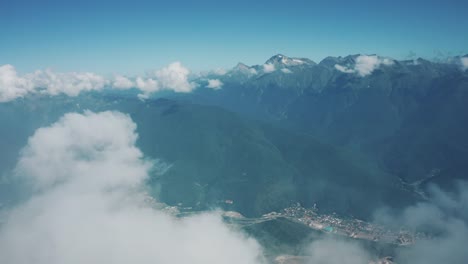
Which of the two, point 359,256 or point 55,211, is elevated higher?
point 55,211

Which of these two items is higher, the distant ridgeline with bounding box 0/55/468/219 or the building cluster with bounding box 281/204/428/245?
the distant ridgeline with bounding box 0/55/468/219

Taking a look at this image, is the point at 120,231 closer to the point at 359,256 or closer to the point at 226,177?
the point at 226,177

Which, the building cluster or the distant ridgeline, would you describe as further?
the distant ridgeline

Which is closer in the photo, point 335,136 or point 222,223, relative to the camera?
point 222,223

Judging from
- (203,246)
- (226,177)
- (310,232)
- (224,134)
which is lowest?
(203,246)

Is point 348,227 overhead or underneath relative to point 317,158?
underneath

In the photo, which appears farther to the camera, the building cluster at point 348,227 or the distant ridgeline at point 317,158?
the distant ridgeline at point 317,158

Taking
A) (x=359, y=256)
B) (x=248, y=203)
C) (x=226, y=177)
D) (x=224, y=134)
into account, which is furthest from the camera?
(x=224, y=134)

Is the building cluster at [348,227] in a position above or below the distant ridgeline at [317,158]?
below

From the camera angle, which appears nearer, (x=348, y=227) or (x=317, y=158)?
(x=348, y=227)

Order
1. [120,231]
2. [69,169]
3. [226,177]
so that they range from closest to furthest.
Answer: [120,231] → [226,177] → [69,169]

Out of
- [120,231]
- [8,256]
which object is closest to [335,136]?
[120,231]
